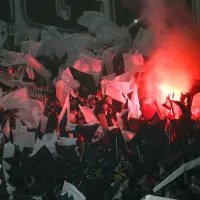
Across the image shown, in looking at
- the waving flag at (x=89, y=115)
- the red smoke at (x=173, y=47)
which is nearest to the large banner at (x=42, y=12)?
the red smoke at (x=173, y=47)

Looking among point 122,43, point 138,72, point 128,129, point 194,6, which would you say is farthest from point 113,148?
point 194,6

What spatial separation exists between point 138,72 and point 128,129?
1.45 feet

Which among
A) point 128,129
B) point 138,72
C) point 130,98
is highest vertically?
point 138,72

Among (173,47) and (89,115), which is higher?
(173,47)

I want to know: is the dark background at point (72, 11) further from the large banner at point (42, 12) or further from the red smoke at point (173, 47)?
the red smoke at point (173, 47)

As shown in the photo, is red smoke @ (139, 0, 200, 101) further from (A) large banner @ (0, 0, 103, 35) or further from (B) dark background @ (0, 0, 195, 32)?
(A) large banner @ (0, 0, 103, 35)

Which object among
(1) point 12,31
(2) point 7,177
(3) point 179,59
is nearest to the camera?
(2) point 7,177

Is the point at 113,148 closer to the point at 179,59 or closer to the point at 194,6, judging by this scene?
the point at 179,59

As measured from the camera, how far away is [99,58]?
104 inches

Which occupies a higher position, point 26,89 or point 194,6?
point 194,6

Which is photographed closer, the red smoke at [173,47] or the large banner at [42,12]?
the large banner at [42,12]

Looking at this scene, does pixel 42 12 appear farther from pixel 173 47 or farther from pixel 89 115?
pixel 173 47

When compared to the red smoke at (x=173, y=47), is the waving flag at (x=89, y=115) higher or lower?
lower

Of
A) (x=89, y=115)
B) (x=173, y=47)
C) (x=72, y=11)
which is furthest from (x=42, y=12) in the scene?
(x=173, y=47)
